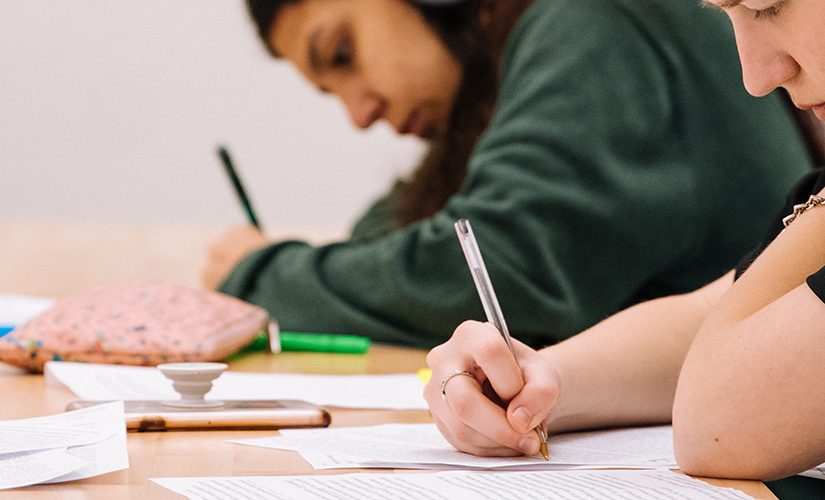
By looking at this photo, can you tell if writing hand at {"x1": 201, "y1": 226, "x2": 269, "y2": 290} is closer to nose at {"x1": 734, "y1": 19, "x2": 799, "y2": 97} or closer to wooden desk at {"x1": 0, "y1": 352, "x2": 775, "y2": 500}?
wooden desk at {"x1": 0, "y1": 352, "x2": 775, "y2": 500}

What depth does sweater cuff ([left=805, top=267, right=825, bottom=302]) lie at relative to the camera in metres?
0.57

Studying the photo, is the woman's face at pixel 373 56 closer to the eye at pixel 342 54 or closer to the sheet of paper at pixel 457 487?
→ the eye at pixel 342 54

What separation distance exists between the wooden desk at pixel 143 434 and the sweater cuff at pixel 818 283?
102 millimetres

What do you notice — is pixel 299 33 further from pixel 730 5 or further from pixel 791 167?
pixel 730 5

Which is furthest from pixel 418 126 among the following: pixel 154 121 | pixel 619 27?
pixel 154 121

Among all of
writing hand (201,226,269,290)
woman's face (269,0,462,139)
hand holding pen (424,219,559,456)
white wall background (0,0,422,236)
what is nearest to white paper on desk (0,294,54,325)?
writing hand (201,226,269,290)

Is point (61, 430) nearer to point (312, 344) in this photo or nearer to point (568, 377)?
point (568, 377)

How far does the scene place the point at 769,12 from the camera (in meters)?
0.61

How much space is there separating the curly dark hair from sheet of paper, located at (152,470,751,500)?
3.56 ft

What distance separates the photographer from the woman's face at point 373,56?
163 cm

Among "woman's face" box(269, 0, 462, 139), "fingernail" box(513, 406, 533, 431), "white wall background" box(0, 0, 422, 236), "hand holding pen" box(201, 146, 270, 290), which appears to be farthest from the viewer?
"white wall background" box(0, 0, 422, 236)

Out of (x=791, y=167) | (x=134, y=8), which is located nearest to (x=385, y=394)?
(x=791, y=167)

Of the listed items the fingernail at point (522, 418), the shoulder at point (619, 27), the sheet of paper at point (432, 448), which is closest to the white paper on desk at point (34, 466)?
the sheet of paper at point (432, 448)

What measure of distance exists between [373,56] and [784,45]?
1076 mm
